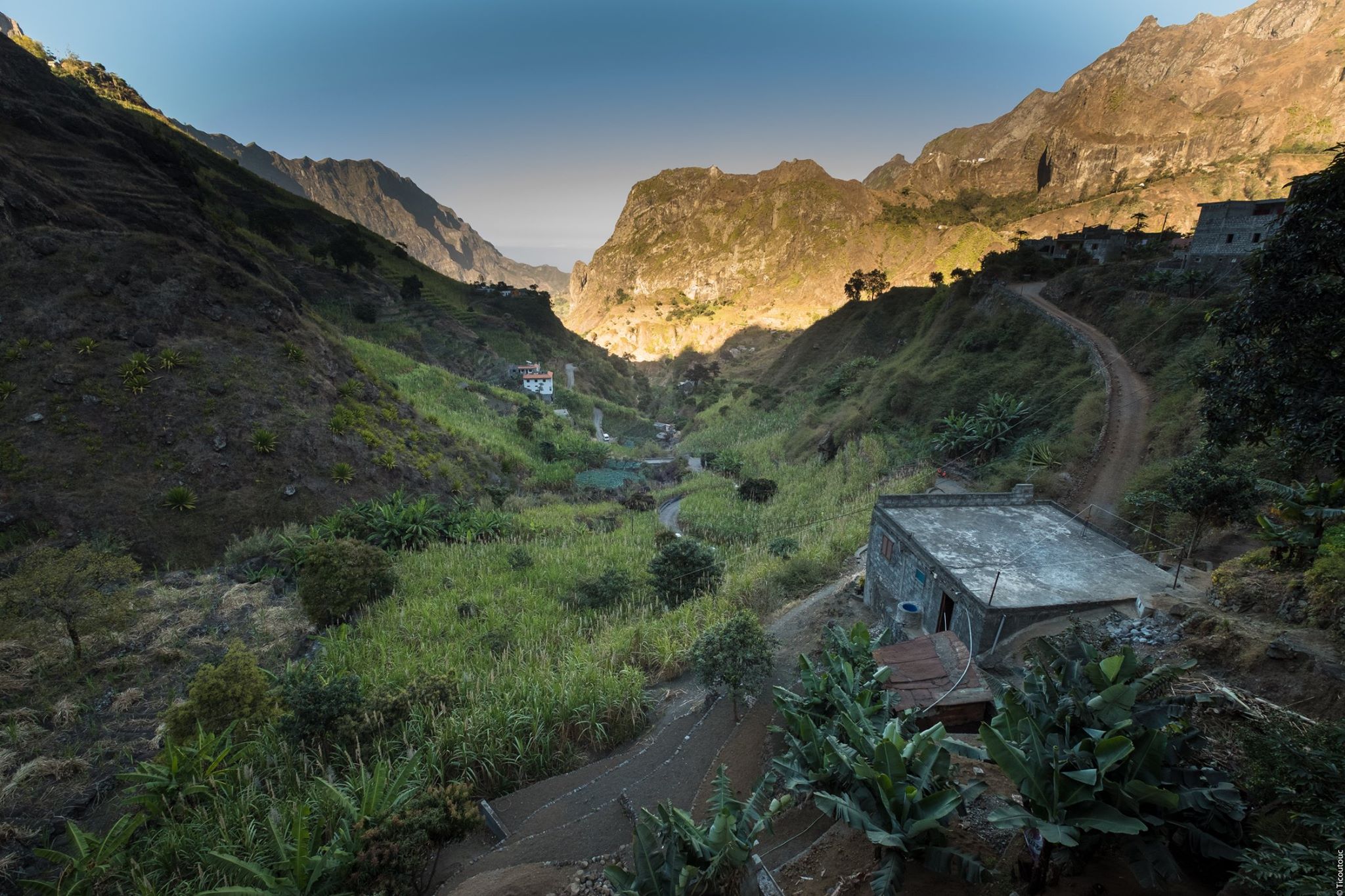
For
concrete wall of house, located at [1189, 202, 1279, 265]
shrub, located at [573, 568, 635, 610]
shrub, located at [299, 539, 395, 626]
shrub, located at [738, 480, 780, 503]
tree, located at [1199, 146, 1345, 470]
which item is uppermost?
concrete wall of house, located at [1189, 202, 1279, 265]

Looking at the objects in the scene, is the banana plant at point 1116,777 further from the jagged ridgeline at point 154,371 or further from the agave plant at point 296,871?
the jagged ridgeline at point 154,371

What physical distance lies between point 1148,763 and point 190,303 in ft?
107

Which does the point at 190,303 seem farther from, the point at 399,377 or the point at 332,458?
the point at 399,377

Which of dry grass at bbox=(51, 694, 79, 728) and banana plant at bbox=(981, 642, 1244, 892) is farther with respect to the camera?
dry grass at bbox=(51, 694, 79, 728)

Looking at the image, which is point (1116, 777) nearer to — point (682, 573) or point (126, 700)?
point (682, 573)

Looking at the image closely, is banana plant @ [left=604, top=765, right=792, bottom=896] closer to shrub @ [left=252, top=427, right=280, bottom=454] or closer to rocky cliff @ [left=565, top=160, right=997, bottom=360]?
shrub @ [left=252, top=427, right=280, bottom=454]

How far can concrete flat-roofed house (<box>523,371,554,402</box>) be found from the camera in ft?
188

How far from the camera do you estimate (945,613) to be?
9531 mm

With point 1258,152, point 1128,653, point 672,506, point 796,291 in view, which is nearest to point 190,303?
point 672,506

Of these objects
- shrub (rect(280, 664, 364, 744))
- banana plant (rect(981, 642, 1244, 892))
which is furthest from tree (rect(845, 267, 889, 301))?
shrub (rect(280, 664, 364, 744))

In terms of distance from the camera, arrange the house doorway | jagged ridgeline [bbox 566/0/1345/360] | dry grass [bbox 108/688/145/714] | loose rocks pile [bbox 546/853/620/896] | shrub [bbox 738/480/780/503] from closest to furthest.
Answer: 1. loose rocks pile [bbox 546/853/620/896]
2. the house doorway
3. dry grass [bbox 108/688/145/714]
4. shrub [bbox 738/480/780/503]
5. jagged ridgeline [bbox 566/0/1345/360]

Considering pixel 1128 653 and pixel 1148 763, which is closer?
pixel 1148 763

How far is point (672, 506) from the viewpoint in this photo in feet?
101

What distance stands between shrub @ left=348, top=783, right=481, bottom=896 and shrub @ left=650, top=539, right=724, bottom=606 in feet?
30.6
